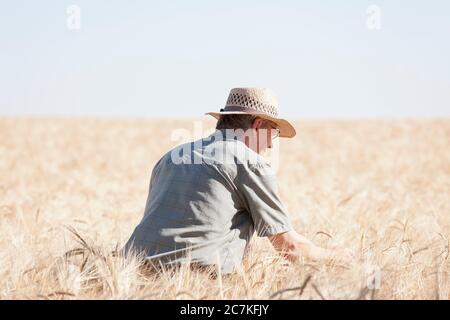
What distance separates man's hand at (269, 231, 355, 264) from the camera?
2982 mm

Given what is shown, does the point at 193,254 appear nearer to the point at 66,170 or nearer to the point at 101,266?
the point at 101,266

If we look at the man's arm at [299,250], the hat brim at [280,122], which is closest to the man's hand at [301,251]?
the man's arm at [299,250]

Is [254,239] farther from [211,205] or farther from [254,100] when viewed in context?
Answer: [254,100]

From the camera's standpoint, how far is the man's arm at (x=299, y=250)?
2.98 metres

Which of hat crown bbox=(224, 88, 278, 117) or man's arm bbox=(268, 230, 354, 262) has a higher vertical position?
hat crown bbox=(224, 88, 278, 117)

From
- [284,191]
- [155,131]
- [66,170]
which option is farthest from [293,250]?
[155,131]

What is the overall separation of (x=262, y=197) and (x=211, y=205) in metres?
0.22

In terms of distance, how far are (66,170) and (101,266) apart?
396 inches

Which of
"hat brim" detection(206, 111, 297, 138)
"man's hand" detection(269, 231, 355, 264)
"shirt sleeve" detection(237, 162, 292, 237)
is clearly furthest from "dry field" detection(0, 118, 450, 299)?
"hat brim" detection(206, 111, 297, 138)

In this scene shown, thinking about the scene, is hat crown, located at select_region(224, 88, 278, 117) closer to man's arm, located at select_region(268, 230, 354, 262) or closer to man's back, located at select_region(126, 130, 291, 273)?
man's back, located at select_region(126, 130, 291, 273)

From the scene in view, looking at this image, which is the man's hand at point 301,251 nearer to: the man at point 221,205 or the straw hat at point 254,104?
the man at point 221,205

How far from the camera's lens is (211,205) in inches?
117

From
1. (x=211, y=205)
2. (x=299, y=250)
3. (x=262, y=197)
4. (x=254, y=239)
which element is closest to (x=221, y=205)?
(x=211, y=205)
